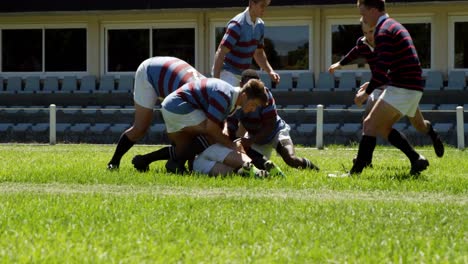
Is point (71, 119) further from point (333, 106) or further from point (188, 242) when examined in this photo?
point (188, 242)

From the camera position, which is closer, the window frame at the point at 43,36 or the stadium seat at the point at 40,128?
the stadium seat at the point at 40,128

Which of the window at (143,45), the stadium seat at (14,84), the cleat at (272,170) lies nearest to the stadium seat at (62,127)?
the stadium seat at (14,84)

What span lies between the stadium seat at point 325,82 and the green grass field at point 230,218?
549 inches

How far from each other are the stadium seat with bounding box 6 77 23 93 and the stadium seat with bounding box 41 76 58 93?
2.56 feet

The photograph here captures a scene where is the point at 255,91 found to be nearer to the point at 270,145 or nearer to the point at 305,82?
the point at 270,145

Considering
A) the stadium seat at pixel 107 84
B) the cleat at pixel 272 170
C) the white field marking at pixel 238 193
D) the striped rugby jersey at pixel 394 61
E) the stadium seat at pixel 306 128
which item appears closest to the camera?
the white field marking at pixel 238 193

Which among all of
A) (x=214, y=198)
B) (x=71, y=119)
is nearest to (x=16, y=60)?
(x=71, y=119)

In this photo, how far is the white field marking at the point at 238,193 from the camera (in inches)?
278

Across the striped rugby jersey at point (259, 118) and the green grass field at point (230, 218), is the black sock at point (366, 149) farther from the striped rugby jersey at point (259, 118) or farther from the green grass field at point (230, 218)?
the striped rugby jersey at point (259, 118)

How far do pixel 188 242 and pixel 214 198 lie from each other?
6.53 feet

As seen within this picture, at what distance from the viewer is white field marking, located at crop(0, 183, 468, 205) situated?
7.07 meters

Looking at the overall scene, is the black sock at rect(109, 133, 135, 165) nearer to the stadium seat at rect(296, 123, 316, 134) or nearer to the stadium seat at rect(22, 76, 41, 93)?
the stadium seat at rect(296, 123, 316, 134)

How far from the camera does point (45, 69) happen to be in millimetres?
26281

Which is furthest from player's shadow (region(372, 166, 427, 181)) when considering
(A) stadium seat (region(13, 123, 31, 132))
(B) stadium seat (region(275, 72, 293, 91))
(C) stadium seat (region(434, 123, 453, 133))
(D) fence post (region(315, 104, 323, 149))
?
(A) stadium seat (region(13, 123, 31, 132))
